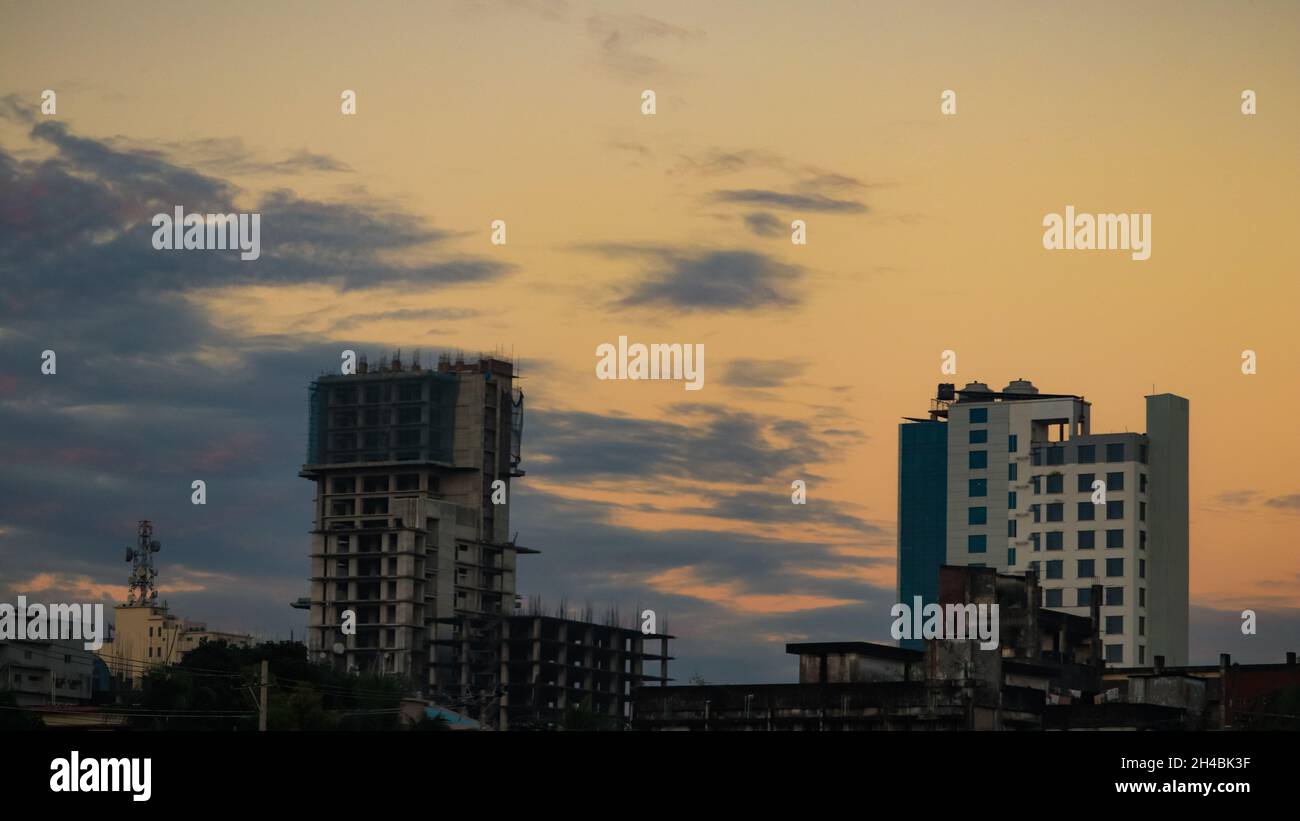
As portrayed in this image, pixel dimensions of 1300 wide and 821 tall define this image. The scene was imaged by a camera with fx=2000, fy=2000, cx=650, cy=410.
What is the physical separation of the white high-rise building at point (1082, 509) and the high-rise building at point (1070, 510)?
9cm

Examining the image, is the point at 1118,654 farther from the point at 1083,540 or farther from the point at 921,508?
the point at 921,508

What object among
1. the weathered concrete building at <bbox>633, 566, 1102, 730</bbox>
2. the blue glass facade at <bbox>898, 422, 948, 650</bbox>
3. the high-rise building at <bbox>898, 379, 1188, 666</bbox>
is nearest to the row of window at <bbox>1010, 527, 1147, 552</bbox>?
the high-rise building at <bbox>898, 379, 1188, 666</bbox>

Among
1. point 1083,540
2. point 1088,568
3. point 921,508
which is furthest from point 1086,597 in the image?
point 921,508

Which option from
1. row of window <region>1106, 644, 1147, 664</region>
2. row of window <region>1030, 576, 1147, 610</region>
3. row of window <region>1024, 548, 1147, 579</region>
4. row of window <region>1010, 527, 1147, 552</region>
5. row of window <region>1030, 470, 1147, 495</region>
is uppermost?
row of window <region>1030, 470, 1147, 495</region>

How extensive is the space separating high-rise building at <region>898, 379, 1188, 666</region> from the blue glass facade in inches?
5.8

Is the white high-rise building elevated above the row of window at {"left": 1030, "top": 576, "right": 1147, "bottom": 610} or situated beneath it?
elevated above

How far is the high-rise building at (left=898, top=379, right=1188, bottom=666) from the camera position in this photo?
176875 mm

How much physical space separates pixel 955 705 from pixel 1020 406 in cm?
9476

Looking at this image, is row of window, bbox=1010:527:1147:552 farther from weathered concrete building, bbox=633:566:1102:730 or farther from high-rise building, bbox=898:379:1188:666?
weathered concrete building, bbox=633:566:1102:730

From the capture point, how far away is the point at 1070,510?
7151 inches

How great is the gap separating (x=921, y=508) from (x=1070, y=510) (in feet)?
Result: 51.1
